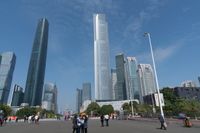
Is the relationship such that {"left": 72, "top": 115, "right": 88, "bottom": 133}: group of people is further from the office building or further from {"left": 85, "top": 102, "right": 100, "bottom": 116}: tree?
the office building

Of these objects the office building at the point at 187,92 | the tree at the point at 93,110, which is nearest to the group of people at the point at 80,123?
the tree at the point at 93,110

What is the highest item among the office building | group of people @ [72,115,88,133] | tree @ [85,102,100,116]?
the office building

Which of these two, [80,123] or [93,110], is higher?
[93,110]

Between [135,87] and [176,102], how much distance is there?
119792 mm

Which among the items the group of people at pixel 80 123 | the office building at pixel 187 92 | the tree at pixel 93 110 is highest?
the office building at pixel 187 92

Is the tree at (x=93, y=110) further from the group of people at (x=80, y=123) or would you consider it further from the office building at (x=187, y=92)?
the group of people at (x=80, y=123)

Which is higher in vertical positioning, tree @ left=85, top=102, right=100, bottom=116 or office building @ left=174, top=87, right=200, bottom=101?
office building @ left=174, top=87, right=200, bottom=101

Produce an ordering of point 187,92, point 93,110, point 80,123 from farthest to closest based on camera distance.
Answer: point 187,92 < point 93,110 < point 80,123

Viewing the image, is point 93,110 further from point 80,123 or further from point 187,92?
point 80,123

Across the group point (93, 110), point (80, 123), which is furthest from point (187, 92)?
point (80, 123)

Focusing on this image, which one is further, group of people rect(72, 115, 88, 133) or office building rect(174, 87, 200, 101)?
office building rect(174, 87, 200, 101)

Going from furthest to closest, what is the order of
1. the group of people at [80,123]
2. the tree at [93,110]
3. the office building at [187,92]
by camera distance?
1. the office building at [187,92]
2. the tree at [93,110]
3. the group of people at [80,123]

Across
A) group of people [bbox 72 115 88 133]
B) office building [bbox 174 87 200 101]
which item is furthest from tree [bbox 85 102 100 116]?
group of people [bbox 72 115 88 133]

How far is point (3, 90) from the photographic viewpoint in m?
199
